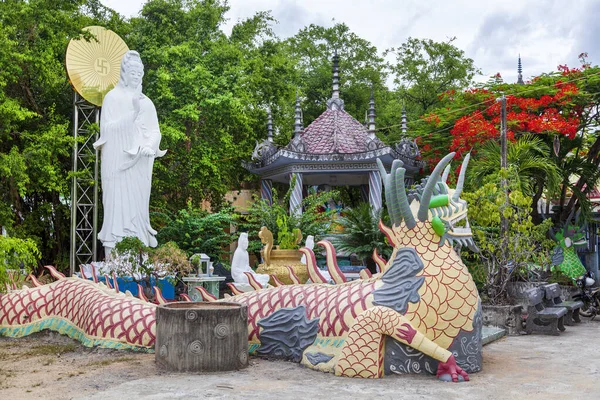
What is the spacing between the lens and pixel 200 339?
6.23 m

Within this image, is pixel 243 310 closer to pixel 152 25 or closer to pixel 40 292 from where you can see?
pixel 40 292

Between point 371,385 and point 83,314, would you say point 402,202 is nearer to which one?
point 371,385

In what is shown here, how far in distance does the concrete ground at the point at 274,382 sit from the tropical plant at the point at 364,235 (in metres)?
5.93

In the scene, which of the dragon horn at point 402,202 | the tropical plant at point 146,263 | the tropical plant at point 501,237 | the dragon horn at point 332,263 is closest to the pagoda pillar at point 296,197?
the tropical plant at point 146,263

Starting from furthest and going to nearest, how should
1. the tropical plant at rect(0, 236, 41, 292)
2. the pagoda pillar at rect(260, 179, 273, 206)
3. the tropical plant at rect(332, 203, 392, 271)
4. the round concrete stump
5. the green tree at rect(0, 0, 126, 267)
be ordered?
the pagoda pillar at rect(260, 179, 273, 206) → the tropical plant at rect(332, 203, 392, 271) → the green tree at rect(0, 0, 126, 267) → the round concrete stump → the tropical plant at rect(0, 236, 41, 292)

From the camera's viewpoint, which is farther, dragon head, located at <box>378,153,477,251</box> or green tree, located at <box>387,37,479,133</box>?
green tree, located at <box>387,37,479,133</box>

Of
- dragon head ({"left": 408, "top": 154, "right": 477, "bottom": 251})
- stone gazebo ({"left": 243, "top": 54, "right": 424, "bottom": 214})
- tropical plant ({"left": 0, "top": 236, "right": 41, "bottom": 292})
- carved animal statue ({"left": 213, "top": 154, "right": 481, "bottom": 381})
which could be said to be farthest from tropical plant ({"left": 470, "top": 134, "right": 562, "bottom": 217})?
tropical plant ({"left": 0, "top": 236, "right": 41, "bottom": 292})

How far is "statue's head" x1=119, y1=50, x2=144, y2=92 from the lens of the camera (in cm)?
1180

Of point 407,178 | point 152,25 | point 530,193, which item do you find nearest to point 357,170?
point 407,178

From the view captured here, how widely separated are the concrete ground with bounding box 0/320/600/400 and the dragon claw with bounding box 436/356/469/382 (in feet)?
0.26

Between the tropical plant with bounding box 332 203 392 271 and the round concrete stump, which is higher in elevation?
the tropical plant with bounding box 332 203 392 271

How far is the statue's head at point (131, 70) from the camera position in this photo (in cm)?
1180

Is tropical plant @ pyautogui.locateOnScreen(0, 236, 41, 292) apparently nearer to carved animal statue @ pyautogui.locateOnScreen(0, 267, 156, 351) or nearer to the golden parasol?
carved animal statue @ pyautogui.locateOnScreen(0, 267, 156, 351)

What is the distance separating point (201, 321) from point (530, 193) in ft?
28.5
